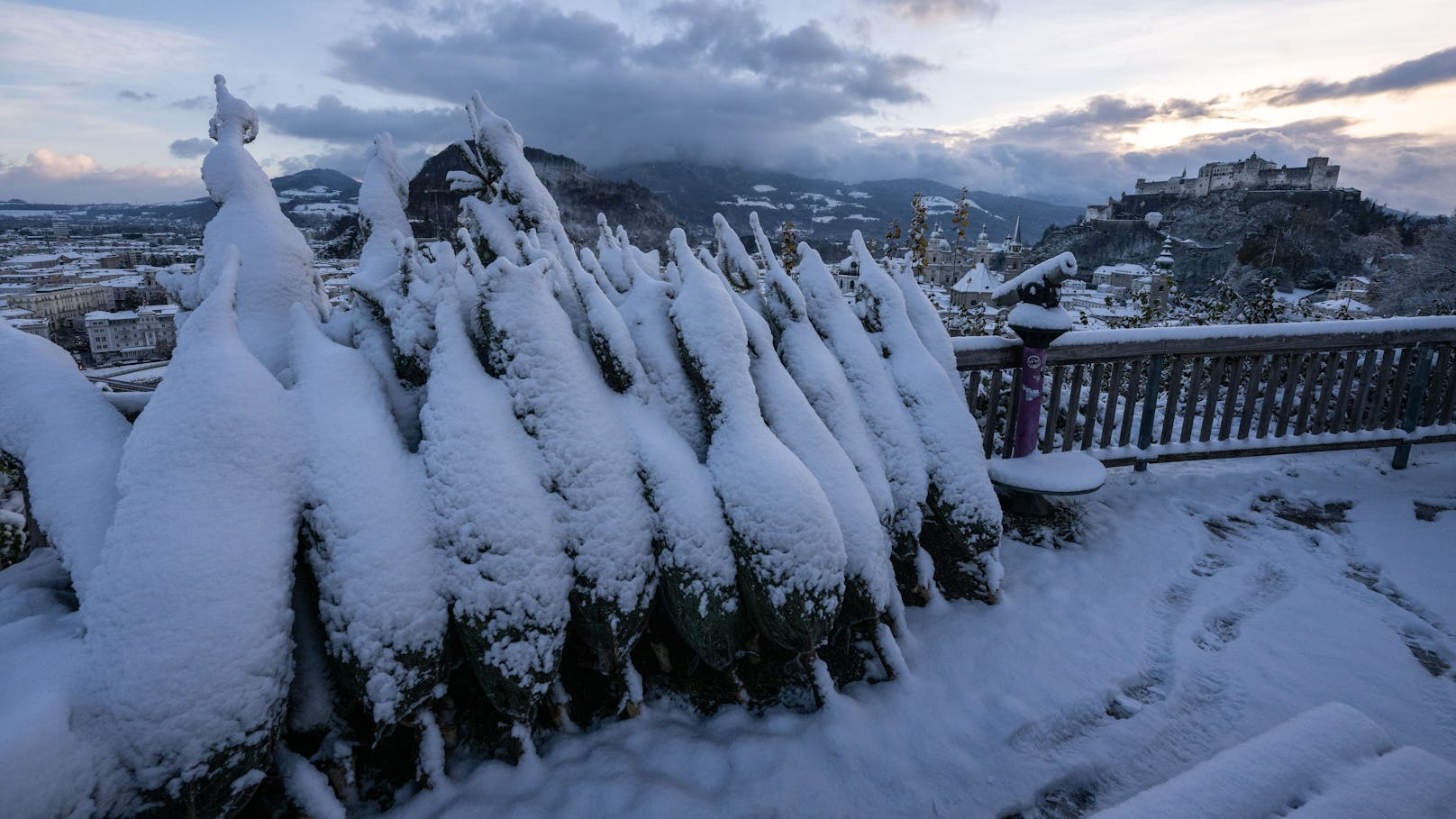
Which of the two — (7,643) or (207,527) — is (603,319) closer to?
(207,527)

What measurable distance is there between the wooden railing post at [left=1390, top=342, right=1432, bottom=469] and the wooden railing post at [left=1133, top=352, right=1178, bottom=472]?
2093 millimetres

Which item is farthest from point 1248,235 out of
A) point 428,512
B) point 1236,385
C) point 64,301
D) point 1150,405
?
point 64,301

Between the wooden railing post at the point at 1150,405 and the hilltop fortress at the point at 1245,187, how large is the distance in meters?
72.6

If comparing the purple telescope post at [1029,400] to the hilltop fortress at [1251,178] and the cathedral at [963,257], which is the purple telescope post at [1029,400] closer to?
the cathedral at [963,257]

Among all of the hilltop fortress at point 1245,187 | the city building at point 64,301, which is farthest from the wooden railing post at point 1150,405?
the hilltop fortress at point 1245,187

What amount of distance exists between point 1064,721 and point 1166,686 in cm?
59

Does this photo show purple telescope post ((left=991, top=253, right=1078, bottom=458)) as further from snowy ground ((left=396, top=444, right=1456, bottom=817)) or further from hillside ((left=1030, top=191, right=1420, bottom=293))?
hillside ((left=1030, top=191, right=1420, bottom=293))

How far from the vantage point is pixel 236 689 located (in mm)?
1678

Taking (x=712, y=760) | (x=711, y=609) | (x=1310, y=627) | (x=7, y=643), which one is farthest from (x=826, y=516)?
(x=1310, y=627)

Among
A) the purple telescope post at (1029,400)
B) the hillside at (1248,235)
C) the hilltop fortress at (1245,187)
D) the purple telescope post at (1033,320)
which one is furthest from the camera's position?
the hilltop fortress at (1245,187)

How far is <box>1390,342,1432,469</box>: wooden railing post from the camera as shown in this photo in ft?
16.6

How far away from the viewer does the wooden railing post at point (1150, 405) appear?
4.66m

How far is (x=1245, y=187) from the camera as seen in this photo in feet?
217

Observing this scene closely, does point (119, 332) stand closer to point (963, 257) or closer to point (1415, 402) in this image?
point (963, 257)
